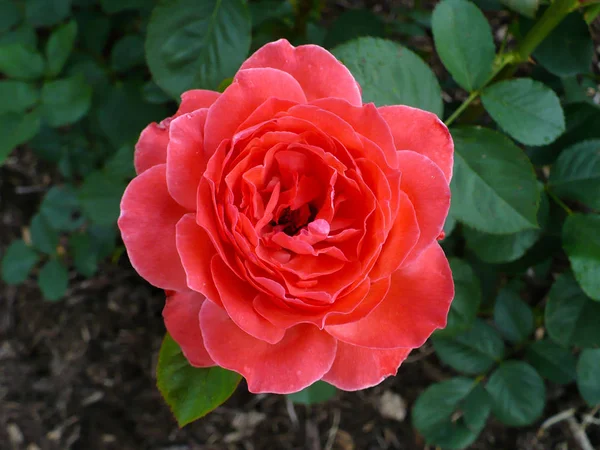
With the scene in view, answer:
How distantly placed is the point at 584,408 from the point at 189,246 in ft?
5.15

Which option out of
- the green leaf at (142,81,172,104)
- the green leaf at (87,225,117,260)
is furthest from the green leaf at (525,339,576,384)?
the green leaf at (87,225,117,260)

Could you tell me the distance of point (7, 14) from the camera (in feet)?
4.75

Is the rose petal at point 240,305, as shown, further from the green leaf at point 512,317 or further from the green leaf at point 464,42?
the green leaf at point 512,317

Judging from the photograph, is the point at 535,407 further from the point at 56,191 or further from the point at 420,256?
the point at 56,191

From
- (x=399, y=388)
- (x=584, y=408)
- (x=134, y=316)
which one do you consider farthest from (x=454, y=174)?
(x=134, y=316)

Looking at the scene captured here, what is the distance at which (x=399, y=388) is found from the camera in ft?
5.59

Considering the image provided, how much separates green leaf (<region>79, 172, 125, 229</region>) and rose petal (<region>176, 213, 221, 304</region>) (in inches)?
32.4

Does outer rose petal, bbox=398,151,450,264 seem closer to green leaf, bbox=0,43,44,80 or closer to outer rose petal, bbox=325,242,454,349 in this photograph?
outer rose petal, bbox=325,242,454,349

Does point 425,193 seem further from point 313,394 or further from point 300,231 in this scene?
point 313,394

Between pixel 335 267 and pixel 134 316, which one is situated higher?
pixel 335 267

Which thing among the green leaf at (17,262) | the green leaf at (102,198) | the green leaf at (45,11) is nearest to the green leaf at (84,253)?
the green leaf at (17,262)

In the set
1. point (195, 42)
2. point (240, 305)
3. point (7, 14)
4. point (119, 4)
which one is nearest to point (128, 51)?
point (119, 4)

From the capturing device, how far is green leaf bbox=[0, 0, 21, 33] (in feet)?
4.74

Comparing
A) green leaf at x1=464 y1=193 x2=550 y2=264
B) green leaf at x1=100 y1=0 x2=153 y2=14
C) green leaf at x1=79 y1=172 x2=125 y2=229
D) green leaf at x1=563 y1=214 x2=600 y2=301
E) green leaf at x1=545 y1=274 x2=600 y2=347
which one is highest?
green leaf at x1=100 y1=0 x2=153 y2=14
